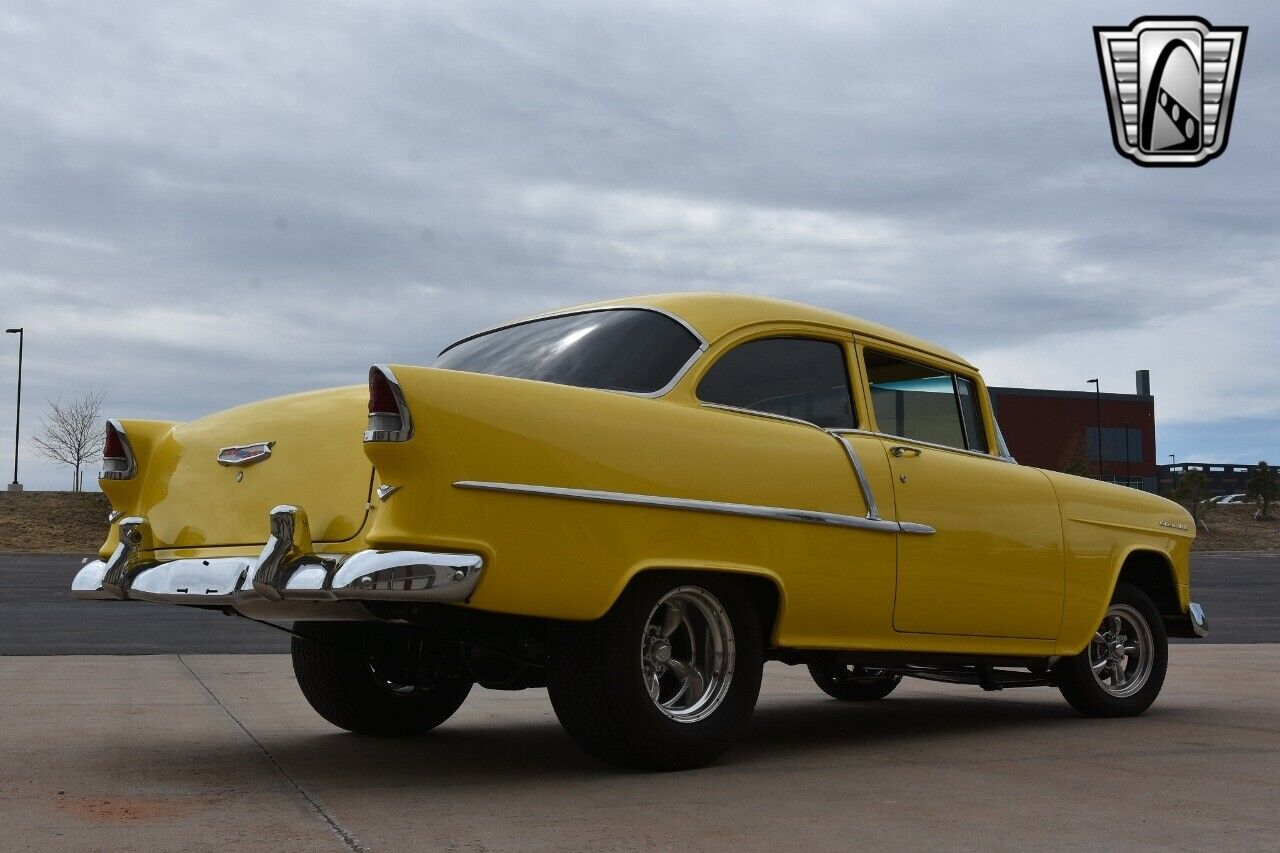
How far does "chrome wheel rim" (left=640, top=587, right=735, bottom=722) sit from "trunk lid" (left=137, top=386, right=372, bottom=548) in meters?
1.16

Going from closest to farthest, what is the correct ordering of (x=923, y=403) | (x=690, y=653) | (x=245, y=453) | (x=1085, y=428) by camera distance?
(x=245, y=453) < (x=690, y=653) < (x=923, y=403) < (x=1085, y=428)

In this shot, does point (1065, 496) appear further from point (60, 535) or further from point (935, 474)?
point (60, 535)

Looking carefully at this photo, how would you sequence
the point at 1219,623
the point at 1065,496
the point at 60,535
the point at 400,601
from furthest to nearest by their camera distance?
the point at 60,535 → the point at 1219,623 → the point at 1065,496 → the point at 400,601

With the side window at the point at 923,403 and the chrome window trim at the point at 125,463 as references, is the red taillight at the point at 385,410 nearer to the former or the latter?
the chrome window trim at the point at 125,463

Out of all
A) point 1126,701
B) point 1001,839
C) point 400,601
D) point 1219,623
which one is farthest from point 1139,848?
point 1219,623

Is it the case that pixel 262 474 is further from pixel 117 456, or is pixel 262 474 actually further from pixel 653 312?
pixel 653 312

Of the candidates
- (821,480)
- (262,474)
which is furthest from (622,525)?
(262,474)

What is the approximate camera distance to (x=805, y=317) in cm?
588

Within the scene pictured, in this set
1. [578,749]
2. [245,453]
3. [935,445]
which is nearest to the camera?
[245,453]

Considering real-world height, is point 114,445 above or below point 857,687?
above

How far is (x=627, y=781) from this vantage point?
4660mm

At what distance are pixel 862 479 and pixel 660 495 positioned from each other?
1.18 meters

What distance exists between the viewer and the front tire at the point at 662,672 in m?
4.57

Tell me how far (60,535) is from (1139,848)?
42.2 meters
